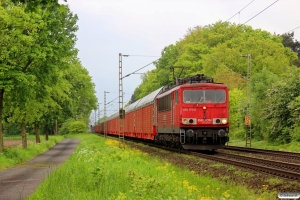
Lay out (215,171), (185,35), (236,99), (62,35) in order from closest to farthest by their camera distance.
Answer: (215,171), (62,35), (236,99), (185,35)

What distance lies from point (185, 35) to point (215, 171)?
2957 inches

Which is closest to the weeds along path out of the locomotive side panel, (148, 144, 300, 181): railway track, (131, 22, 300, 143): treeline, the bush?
(148, 144, 300, 181): railway track

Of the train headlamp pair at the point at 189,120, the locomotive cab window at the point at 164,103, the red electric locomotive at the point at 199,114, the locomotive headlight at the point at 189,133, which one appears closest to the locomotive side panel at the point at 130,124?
the locomotive cab window at the point at 164,103

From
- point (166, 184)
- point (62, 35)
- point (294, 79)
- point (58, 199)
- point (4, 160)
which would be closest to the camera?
point (58, 199)

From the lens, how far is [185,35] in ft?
293

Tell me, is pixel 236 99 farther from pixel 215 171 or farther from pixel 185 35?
pixel 185 35

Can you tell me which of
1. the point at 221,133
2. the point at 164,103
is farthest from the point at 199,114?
the point at 164,103

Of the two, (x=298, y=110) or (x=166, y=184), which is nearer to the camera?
(x=166, y=184)

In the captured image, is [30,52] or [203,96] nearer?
[203,96]

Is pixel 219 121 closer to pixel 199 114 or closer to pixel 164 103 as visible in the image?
pixel 199 114

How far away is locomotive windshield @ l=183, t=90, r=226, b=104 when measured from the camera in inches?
955

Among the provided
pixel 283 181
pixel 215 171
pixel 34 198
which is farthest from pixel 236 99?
pixel 34 198

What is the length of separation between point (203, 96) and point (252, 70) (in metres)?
40.2

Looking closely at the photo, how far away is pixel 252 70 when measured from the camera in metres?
63.0
